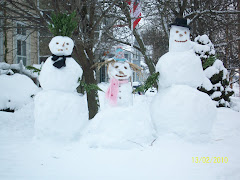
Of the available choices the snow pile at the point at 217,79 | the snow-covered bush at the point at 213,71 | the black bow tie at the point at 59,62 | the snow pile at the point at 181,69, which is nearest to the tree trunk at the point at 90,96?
the black bow tie at the point at 59,62

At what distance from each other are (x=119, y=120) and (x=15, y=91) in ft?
20.0

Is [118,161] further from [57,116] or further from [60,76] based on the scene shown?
[60,76]

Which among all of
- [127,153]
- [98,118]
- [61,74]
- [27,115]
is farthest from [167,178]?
[27,115]

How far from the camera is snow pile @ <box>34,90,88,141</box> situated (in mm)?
4285

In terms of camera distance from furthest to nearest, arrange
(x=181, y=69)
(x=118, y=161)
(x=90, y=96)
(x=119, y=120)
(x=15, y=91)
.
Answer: (x=15, y=91)
(x=90, y=96)
(x=181, y=69)
(x=119, y=120)
(x=118, y=161)

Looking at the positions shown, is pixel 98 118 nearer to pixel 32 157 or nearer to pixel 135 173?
pixel 32 157

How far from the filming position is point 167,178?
9.36 feet

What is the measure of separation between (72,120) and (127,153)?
1.29 m

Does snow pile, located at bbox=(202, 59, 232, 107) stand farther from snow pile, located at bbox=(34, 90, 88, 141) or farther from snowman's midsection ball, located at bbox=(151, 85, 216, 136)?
snow pile, located at bbox=(34, 90, 88, 141)

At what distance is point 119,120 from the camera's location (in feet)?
13.9

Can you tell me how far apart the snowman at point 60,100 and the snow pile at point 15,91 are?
4.72 metres

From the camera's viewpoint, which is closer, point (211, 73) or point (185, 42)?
point (185, 42)

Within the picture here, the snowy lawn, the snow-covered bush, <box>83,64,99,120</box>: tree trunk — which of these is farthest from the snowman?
the snow-covered bush

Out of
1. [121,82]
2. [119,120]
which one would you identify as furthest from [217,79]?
[119,120]
